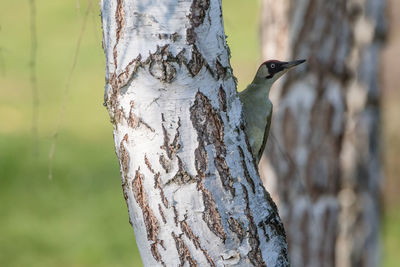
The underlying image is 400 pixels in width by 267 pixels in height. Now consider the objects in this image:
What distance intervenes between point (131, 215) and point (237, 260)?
15.6 inches

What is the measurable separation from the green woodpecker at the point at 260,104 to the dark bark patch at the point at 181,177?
0.91 metres

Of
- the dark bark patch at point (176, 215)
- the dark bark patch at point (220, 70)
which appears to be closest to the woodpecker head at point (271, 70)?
the dark bark patch at point (220, 70)

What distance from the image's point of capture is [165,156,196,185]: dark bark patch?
2.47m

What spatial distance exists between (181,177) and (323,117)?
2.94m

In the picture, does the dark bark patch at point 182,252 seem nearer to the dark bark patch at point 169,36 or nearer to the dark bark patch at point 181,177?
the dark bark patch at point 181,177

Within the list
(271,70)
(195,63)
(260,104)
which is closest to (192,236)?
(195,63)

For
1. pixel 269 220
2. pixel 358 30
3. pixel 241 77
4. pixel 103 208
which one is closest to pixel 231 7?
pixel 241 77

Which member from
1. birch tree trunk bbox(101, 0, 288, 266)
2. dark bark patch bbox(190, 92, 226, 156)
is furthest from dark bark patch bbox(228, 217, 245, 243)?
dark bark patch bbox(190, 92, 226, 156)

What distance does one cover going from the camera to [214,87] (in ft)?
8.28

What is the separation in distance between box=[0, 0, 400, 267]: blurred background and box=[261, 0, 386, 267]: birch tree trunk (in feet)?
1.96

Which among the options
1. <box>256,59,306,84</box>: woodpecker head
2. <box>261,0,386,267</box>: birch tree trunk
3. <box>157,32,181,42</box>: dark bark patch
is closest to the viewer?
<box>157,32,181,42</box>: dark bark patch

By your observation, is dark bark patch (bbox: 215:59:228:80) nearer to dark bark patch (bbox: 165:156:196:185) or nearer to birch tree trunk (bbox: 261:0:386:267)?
dark bark patch (bbox: 165:156:196:185)

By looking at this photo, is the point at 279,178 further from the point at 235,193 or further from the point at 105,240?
the point at 105,240

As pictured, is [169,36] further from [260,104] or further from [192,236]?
[260,104]
